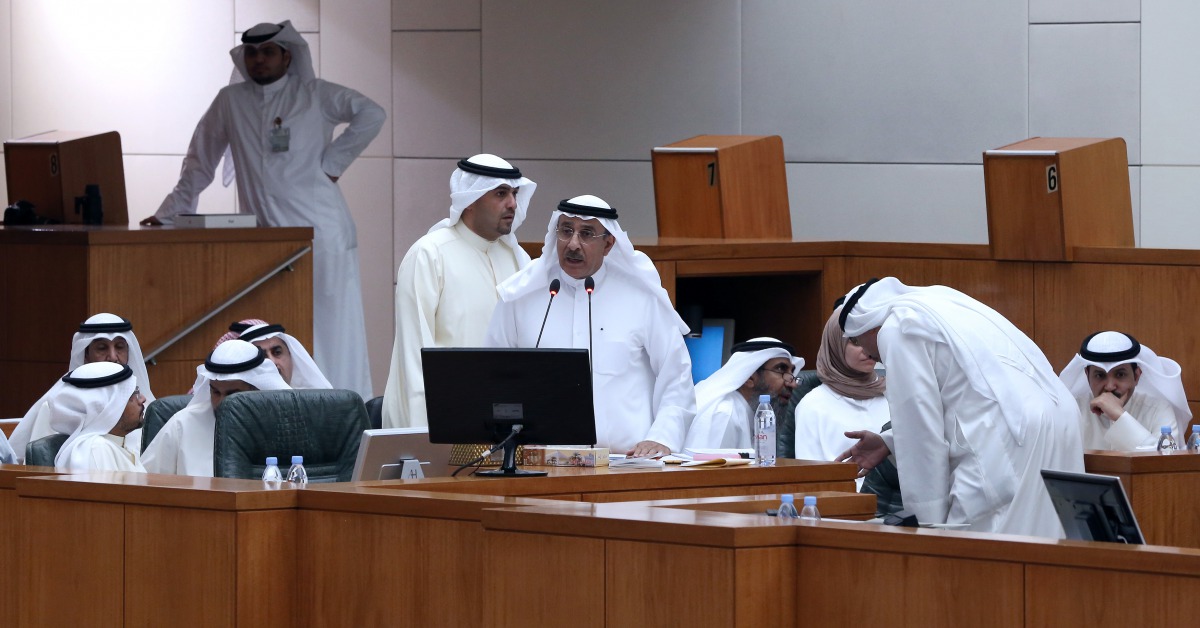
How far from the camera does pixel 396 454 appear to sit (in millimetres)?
4992

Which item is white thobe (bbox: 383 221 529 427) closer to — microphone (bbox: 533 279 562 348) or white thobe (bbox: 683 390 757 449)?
microphone (bbox: 533 279 562 348)

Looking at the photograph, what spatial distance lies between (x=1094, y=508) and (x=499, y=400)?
5.98 ft

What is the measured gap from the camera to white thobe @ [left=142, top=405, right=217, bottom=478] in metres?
5.82

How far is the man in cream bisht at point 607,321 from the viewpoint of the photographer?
5.94 meters

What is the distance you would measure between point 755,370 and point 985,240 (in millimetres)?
2806

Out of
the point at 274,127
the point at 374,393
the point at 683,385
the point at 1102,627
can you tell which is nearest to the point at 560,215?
the point at 683,385

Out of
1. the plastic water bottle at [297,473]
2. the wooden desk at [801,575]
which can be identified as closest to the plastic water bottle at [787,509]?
the wooden desk at [801,575]

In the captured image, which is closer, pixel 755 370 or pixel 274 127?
pixel 755 370

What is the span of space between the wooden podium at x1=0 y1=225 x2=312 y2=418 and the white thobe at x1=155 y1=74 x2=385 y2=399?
82cm

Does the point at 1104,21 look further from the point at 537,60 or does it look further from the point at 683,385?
the point at 683,385

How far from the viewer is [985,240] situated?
9.62 metres

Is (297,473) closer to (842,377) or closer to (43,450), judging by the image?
(43,450)

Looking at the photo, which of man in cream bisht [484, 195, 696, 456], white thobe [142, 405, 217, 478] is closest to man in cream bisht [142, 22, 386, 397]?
white thobe [142, 405, 217, 478]

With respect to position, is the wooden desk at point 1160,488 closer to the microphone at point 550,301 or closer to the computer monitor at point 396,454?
the microphone at point 550,301
